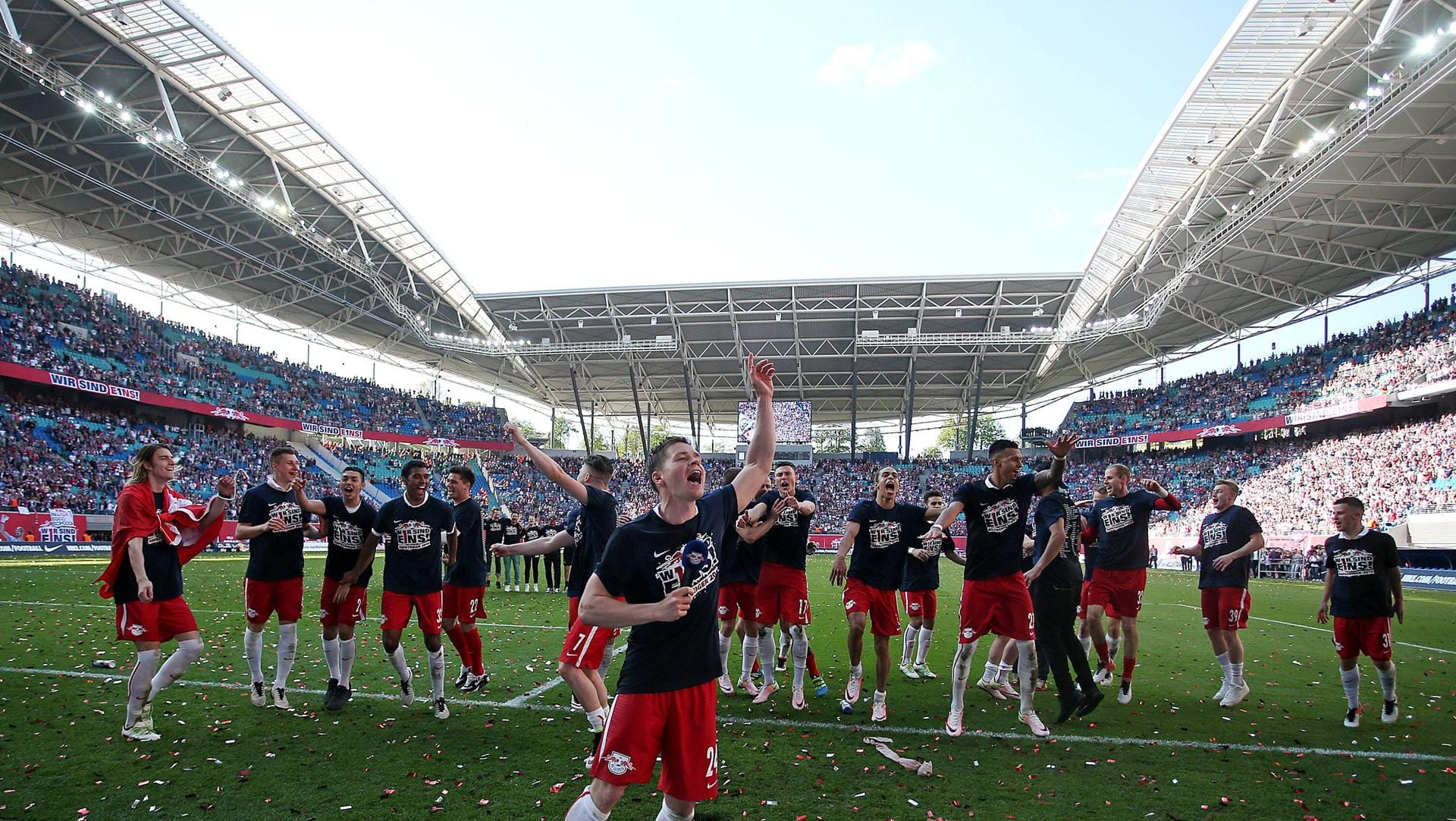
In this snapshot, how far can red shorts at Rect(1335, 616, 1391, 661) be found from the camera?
725cm

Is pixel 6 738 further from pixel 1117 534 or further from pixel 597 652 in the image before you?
pixel 1117 534

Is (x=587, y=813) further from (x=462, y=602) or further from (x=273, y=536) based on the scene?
(x=273, y=536)

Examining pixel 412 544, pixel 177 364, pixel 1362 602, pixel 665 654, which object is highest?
pixel 177 364

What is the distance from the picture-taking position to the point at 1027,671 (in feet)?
22.7

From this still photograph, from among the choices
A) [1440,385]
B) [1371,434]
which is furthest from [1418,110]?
[1371,434]

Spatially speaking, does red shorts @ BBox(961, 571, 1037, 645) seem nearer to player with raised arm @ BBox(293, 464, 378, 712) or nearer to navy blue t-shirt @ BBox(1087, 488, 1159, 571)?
navy blue t-shirt @ BBox(1087, 488, 1159, 571)

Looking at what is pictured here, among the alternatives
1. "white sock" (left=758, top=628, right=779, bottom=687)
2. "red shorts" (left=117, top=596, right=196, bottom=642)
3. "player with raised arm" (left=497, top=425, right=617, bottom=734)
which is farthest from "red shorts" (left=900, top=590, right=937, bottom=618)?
"red shorts" (left=117, top=596, right=196, bottom=642)

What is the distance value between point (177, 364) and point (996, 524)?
1796 inches

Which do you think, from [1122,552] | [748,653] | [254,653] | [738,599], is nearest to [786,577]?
[738,599]

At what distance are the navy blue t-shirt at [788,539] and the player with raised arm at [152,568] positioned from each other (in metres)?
4.99

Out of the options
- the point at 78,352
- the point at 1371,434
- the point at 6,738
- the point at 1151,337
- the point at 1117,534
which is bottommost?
the point at 6,738

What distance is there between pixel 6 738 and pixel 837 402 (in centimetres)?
5496

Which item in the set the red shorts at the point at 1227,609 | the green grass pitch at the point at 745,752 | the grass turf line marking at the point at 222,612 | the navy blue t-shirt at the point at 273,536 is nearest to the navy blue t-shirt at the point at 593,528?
the green grass pitch at the point at 745,752

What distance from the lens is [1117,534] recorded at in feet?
28.8
